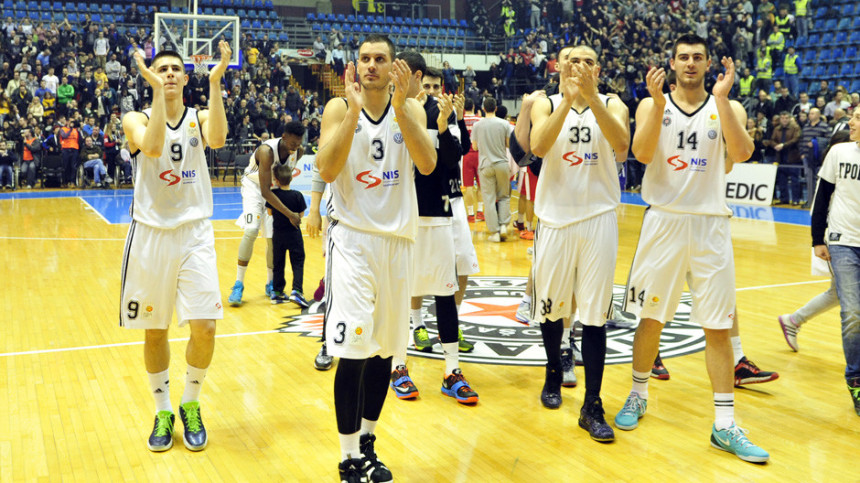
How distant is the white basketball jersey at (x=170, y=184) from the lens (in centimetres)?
446

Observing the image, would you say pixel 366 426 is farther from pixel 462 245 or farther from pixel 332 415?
pixel 462 245

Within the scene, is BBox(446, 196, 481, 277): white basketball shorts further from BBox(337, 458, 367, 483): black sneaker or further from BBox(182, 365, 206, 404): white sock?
BBox(337, 458, 367, 483): black sneaker

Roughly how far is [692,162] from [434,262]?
1811 mm

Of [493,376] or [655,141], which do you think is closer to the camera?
[655,141]

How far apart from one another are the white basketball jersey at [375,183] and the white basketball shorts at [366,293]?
60 millimetres

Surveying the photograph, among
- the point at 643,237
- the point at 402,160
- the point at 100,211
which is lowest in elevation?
the point at 100,211

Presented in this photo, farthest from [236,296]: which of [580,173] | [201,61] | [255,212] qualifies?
[201,61]

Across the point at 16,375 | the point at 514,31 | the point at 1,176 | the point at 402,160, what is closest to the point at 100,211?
the point at 1,176

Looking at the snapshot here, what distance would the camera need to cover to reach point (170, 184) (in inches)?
176

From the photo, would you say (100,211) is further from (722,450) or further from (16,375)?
(722,450)

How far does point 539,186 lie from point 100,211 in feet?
43.5

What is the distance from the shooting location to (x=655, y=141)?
4535mm

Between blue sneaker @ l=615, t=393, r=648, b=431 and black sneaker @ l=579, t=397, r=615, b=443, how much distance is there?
125 mm

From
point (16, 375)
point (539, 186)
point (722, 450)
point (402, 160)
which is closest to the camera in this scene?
point (402, 160)
